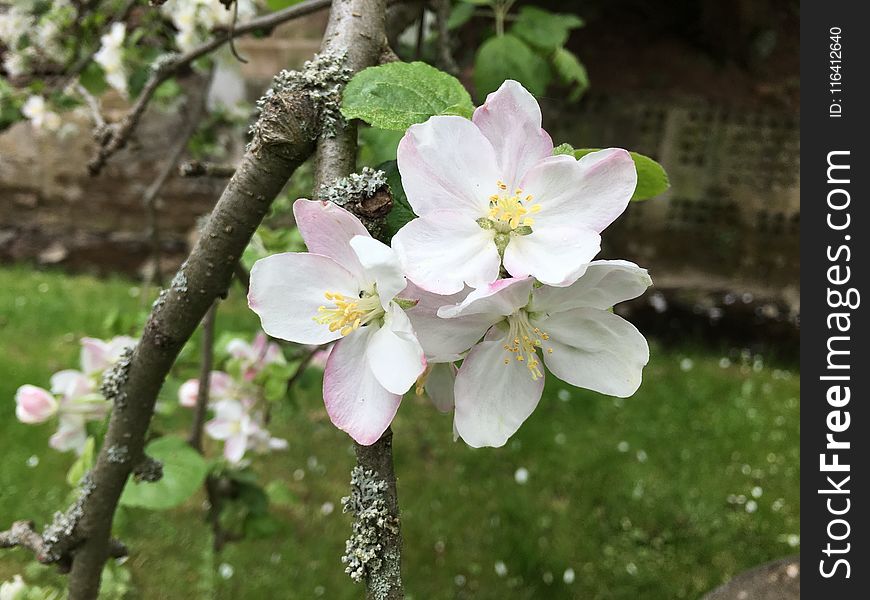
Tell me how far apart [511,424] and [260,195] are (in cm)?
23

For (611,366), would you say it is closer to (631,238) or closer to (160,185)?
(160,185)

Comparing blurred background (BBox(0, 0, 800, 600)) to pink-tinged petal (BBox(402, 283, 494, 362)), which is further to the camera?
blurred background (BBox(0, 0, 800, 600))

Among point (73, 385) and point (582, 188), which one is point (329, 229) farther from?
point (73, 385)

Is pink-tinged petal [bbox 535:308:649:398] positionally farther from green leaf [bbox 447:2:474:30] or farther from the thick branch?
green leaf [bbox 447:2:474:30]

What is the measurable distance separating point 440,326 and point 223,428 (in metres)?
0.75

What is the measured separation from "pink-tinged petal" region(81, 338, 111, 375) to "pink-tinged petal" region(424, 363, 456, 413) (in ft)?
2.14

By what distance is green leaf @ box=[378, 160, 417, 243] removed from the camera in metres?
0.42

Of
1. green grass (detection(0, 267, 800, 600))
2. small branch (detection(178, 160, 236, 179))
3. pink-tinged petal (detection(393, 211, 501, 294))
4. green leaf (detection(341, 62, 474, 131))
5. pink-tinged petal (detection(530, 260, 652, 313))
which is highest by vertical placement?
green leaf (detection(341, 62, 474, 131))

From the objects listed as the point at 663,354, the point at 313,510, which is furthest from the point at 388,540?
the point at 663,354

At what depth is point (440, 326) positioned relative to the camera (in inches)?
15.0

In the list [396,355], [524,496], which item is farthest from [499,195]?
[524,496]

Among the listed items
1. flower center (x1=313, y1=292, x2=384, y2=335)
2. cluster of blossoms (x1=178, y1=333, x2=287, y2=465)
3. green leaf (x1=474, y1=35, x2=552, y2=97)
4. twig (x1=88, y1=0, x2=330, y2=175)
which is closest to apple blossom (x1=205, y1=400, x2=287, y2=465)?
cluster of blossoms (x1=178, y1=333, x2=287, y2=465)

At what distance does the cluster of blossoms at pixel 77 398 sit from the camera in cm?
91

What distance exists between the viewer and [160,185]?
1078mm
